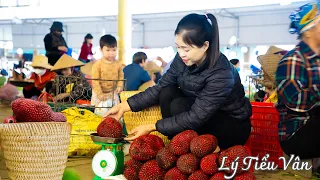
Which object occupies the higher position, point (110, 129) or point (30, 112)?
point (30, 112)

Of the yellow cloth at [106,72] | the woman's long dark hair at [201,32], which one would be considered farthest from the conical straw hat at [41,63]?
the woman's long dark hair at [201,32]

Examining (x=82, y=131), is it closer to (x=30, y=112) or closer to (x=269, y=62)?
(x=30, y=112)

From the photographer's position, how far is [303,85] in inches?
65.2

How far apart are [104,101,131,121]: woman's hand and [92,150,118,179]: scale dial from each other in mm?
317

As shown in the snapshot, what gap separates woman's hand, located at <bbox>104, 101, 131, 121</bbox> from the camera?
2.09 m

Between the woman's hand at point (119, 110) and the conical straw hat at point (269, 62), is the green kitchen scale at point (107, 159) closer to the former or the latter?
the woman's hand at point (119, 110)

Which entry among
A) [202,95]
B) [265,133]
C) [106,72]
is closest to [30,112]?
[202,95]

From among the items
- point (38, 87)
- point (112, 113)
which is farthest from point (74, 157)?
point (38, 87)

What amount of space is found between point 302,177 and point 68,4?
12.3m

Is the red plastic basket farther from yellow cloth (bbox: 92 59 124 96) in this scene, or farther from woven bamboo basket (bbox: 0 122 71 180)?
yellow cloth (bbox: 92 59 124 96)

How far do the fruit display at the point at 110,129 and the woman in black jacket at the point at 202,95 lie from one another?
0.07 metres

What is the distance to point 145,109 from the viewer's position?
2129 mm

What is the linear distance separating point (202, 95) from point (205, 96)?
0.02 metres

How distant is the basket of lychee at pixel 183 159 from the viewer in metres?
1.57
